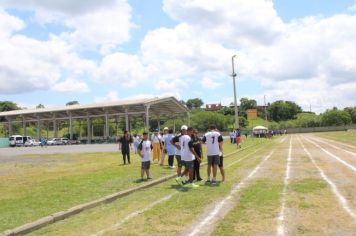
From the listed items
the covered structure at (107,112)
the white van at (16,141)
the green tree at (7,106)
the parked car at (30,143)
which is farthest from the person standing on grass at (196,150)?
the green tree at (7,106)

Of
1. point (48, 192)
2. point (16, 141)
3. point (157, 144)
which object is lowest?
point (48, 192)

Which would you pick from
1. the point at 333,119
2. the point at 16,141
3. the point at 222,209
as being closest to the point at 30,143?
the point at 16,141

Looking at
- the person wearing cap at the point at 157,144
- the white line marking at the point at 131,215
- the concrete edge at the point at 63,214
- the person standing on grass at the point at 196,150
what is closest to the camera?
the white line marking at the point at 131,215

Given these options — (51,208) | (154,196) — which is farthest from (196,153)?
(51,208)

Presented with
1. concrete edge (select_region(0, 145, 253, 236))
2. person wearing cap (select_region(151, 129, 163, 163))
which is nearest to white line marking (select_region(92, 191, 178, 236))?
concrete edge (select_region(0, 145, 253, 236))

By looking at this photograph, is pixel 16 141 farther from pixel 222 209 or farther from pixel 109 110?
pixel 222 209

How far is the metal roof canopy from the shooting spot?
7288 cm

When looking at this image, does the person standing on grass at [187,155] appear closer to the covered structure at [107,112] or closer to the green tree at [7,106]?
the covered structure at [107,112]

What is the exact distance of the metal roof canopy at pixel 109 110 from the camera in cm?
7288

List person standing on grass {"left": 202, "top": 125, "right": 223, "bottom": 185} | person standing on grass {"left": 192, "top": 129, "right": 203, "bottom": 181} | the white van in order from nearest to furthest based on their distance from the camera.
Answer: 1. person standing on grass {"left": 202, "top": 125, "right": 223, "bottom": 185}
2. person standing on grass {"left": 192, "top": 129, "right": 203, "bottom": 181}
3. the white van

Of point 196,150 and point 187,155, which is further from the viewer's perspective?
point 196,150

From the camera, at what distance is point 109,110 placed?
7888 centimetres

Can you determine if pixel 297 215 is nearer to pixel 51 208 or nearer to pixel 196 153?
pixel 51 208

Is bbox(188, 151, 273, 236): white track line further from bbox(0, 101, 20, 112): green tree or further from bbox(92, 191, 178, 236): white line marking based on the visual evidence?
bbox(0, 101, 20, 112): green tree
